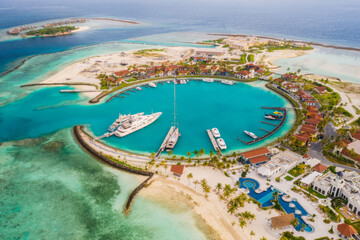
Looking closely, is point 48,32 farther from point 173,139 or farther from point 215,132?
point 215,132

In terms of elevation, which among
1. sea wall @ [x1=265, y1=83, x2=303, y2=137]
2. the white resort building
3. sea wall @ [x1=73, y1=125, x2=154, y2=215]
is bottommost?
sea wall @ [x1=73, y1=125, x2=154, y2=215]

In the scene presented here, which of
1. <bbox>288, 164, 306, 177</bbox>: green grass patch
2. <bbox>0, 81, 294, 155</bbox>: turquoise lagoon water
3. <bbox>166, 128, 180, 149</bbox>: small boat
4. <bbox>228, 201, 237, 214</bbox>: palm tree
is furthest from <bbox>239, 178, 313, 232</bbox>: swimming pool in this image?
<bbox>166, 128, 180, 149</bbox>: small boat

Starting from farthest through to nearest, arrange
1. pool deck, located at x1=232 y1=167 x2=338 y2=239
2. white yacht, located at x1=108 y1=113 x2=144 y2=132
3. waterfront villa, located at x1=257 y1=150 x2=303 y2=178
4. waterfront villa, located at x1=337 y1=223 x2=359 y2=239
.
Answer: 1. white yacht, located at x1=108 y1=113 x2=144 y2=132
2. waterfront villa, located at x1=257 y1=150 x2=303 y2=178
3. pool deck, located at x1=232 y1=167 x2=338 y2=239
4. waterfront villa, located at x1=337 y1=223 x2=359 y2=239

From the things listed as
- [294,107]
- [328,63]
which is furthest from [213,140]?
[328,63]

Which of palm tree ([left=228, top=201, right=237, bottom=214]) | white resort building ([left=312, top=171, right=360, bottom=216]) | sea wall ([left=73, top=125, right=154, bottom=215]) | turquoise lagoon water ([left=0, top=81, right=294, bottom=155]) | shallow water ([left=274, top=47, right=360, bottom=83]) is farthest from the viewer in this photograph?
shallow water ([left=274, top=47, right=360, bottom=83])

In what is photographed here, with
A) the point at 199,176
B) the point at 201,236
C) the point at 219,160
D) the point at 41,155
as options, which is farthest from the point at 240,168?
the point at 41,155

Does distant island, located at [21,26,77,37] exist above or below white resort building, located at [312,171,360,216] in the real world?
above

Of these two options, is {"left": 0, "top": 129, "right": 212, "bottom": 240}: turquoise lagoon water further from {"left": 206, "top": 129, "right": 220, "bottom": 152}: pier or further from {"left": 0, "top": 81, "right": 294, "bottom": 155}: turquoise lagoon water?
{"left": 206, "top": 129, "right": 220, "bottom": 152}: pier

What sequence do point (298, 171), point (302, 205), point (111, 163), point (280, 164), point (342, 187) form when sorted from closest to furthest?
point (302, 205), point (342, 187), point (298, 171), point (280, 164), point (111, 163)
